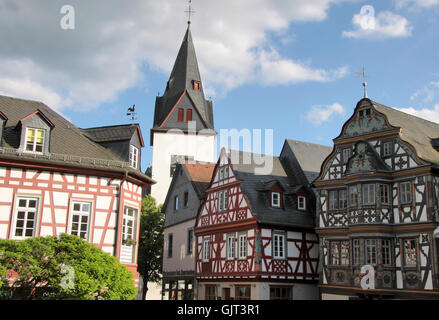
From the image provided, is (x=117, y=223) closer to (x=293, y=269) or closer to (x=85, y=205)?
(x=85, y=205)

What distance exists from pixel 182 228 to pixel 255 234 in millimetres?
9021

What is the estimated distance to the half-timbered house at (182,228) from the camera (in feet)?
111

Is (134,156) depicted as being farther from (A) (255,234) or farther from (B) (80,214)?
(A) (255,234)

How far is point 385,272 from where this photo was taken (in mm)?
24172

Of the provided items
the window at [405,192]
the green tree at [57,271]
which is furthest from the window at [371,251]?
the green tree at [57,271]

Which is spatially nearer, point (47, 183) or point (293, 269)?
point (47, 183)

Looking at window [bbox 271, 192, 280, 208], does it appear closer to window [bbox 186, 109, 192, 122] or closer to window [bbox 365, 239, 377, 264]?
window [bbox 365, 239, 377, 264]

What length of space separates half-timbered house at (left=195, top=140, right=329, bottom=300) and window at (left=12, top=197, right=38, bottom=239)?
12.7 meters

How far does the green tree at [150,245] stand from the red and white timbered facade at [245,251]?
28.8 feet

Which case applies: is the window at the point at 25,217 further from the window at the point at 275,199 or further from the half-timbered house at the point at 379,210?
the half-timbered house at the point at 379,210

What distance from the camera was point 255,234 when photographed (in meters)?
28.0
